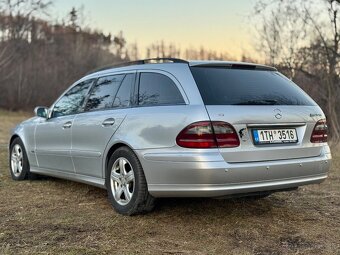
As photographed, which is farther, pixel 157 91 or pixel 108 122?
pixel 108 122

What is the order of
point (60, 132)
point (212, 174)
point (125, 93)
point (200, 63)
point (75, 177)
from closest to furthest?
point (212, 174) < point (200, 63) < point (125, 93) < point (75, 177) < point (60, 132)

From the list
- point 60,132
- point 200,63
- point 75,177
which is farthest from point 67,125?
point 200,63

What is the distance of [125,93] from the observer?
4867mm

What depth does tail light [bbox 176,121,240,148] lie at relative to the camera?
12.6ft

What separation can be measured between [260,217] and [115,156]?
159 centimetres

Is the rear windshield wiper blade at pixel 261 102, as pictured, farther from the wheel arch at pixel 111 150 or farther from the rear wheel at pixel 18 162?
the rear wheel at pixel 18 162

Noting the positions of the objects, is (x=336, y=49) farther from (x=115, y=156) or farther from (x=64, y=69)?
(x=64, y=69)

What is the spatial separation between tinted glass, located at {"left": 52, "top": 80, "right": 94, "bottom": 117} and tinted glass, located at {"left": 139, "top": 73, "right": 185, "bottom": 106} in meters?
1.16

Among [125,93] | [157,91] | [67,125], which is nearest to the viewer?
[157,91]

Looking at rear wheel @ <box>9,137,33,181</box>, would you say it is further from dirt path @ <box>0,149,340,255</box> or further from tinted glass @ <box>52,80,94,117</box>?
tinted glass @ <box>52,80,94,117</box>

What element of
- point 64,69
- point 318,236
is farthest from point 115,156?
point 64,69

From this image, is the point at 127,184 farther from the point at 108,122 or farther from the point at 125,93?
the point at 125,93

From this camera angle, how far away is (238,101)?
13.4 feet

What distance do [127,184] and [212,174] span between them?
43.4 inches
